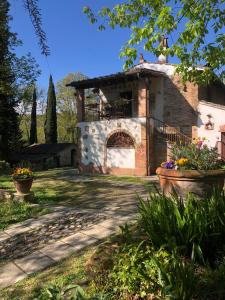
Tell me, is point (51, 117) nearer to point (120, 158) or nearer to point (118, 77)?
point (118, 77)

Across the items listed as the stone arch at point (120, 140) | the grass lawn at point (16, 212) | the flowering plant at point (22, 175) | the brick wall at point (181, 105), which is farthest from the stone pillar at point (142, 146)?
the grass lawn at point (16, 212)

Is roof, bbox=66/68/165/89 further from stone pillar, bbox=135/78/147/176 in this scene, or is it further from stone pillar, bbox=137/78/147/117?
stone pillar, bbox=135/78/147/176

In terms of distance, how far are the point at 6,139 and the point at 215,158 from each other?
2383cm

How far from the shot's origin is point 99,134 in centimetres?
1973

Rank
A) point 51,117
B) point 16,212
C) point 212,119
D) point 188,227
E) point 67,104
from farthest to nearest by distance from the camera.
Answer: point 67,104 → point 51,117 → point 212,119 → point 16,212 → point 188,227

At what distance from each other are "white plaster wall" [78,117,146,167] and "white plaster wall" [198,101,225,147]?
362 cm

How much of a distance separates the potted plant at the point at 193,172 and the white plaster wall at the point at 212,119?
10.4 m

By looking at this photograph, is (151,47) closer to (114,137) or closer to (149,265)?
(149,265)

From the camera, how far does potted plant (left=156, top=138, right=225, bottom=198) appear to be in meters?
6.64

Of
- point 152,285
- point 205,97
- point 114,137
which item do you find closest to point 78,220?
point 152,285

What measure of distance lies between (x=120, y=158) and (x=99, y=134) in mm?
2276

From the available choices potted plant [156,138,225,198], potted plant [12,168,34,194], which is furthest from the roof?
potted plant [156,138,225,198]

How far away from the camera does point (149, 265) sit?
2.98 m

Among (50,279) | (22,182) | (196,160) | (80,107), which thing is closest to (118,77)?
(80,107)
